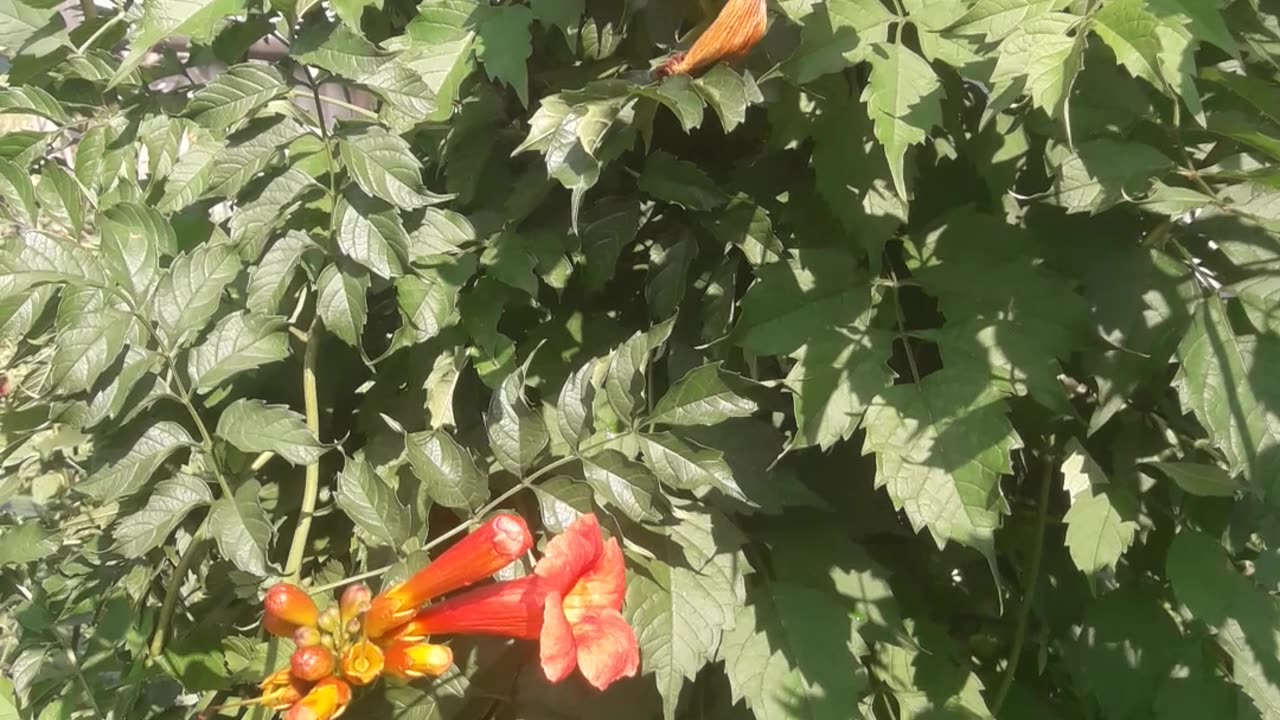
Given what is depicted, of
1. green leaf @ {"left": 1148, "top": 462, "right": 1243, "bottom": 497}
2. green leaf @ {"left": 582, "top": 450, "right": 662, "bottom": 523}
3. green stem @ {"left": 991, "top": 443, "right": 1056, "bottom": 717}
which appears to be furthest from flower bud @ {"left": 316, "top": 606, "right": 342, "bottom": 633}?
green leaf @ {"left": 1148, "top": 462, "right": 1243, "bottom": 497}

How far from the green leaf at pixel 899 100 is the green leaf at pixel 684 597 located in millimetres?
545

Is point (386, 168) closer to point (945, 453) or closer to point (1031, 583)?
point (945, 453)

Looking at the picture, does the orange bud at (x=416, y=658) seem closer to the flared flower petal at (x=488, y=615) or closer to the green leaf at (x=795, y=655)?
the flared flower petal at (x=488, y=615)

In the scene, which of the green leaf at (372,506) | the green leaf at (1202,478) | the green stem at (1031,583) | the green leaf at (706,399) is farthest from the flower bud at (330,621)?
the green leaf at (1202,478)

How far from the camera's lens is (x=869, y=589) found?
1345 millimetres

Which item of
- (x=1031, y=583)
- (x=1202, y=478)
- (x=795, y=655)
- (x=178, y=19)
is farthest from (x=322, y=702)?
(x=1202, y=478)

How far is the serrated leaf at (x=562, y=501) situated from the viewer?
1127 mm

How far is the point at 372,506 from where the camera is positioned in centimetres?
111

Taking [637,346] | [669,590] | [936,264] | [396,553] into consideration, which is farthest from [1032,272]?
[396,553]

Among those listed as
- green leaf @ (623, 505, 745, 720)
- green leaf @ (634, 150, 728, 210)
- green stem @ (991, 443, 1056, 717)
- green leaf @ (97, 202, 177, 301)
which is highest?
green leaf @ (97, 202, 177, 301)

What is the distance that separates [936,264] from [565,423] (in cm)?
62

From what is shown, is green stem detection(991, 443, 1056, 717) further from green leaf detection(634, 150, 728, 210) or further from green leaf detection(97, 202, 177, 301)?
green leaf detection(97, 202, 177, 301)

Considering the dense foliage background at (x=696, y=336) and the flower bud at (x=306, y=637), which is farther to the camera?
the dense foliage background at (x=696, y=336)

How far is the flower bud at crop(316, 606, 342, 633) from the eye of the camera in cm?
101
